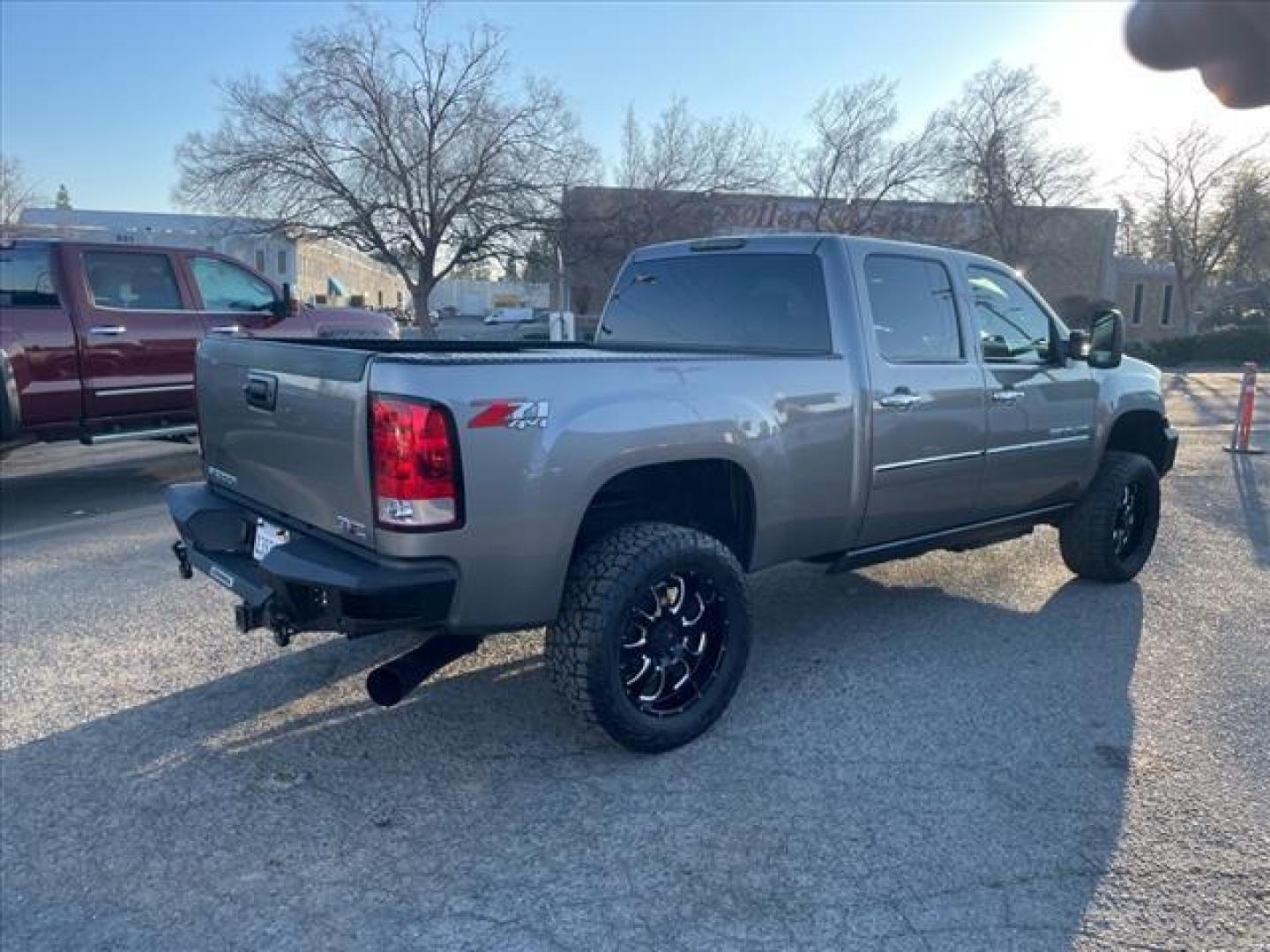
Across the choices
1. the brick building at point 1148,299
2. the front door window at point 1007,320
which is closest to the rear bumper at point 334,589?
the front door window at point 1007,320

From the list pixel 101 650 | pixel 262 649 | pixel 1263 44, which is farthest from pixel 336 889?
pixel 1263 44

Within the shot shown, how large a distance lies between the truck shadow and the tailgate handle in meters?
1.29

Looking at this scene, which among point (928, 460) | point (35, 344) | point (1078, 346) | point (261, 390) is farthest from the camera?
point (35, 344)

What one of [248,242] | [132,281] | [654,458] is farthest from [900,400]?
[248,242]

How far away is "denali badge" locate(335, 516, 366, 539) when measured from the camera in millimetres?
3020

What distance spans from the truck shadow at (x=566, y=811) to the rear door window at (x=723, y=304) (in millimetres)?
1545

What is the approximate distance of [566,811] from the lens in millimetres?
3166

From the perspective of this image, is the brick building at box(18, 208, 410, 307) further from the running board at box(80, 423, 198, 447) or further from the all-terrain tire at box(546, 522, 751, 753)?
the all-terrain tire at box(546, 522, 751, 753)

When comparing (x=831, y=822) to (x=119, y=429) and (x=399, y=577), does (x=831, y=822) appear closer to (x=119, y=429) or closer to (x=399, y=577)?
(x=399, y=577)

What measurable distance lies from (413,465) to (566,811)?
1.27 metres

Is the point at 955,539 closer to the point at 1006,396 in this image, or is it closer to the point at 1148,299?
the point at 1006,396

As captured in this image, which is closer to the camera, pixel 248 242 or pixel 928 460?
pixel 928 460

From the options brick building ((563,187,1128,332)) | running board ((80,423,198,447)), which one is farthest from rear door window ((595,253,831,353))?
brick building ((563,187,1128,332))

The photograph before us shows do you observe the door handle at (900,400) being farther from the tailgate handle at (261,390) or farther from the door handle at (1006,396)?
the tailgate handle at (261,390)
